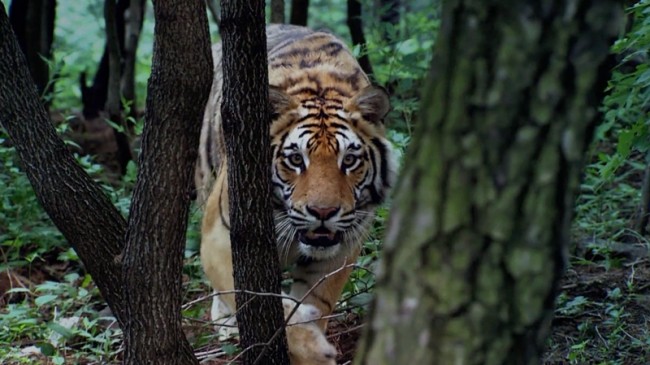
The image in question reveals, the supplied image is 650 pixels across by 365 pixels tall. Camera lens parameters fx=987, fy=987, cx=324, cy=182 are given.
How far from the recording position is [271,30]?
5.71 meters

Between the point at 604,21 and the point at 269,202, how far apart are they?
1.73 meters

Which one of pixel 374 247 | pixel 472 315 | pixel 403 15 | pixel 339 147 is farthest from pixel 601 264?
pixel 403 15

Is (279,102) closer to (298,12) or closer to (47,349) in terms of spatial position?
(47,349)

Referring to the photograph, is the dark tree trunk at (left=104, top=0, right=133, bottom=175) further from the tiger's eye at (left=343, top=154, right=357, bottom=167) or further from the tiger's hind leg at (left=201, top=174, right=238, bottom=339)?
the tiger's eye at (left=343, top=154, right=357, bottom=167)

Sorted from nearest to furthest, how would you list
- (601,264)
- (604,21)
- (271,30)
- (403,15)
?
1. (604,21)
2. (601,264)
3. (271,30)
4. (403,15)

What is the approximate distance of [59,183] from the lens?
10.2ft

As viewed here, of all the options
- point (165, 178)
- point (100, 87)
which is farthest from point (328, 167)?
point (100, 87)

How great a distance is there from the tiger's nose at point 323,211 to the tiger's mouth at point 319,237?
0.06 meters

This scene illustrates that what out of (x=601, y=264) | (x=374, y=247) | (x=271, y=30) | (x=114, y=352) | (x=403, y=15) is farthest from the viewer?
(x=403, y=15)

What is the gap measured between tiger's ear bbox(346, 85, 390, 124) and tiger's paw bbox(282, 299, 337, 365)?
97 cm

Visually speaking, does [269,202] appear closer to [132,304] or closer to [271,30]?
[132,304]

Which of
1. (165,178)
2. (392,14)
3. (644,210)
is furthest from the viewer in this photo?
(392,14)

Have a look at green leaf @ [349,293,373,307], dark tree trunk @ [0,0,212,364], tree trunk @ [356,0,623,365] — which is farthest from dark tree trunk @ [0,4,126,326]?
tree trunk @ [356,0,623,365]

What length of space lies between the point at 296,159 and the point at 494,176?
2516 mm
